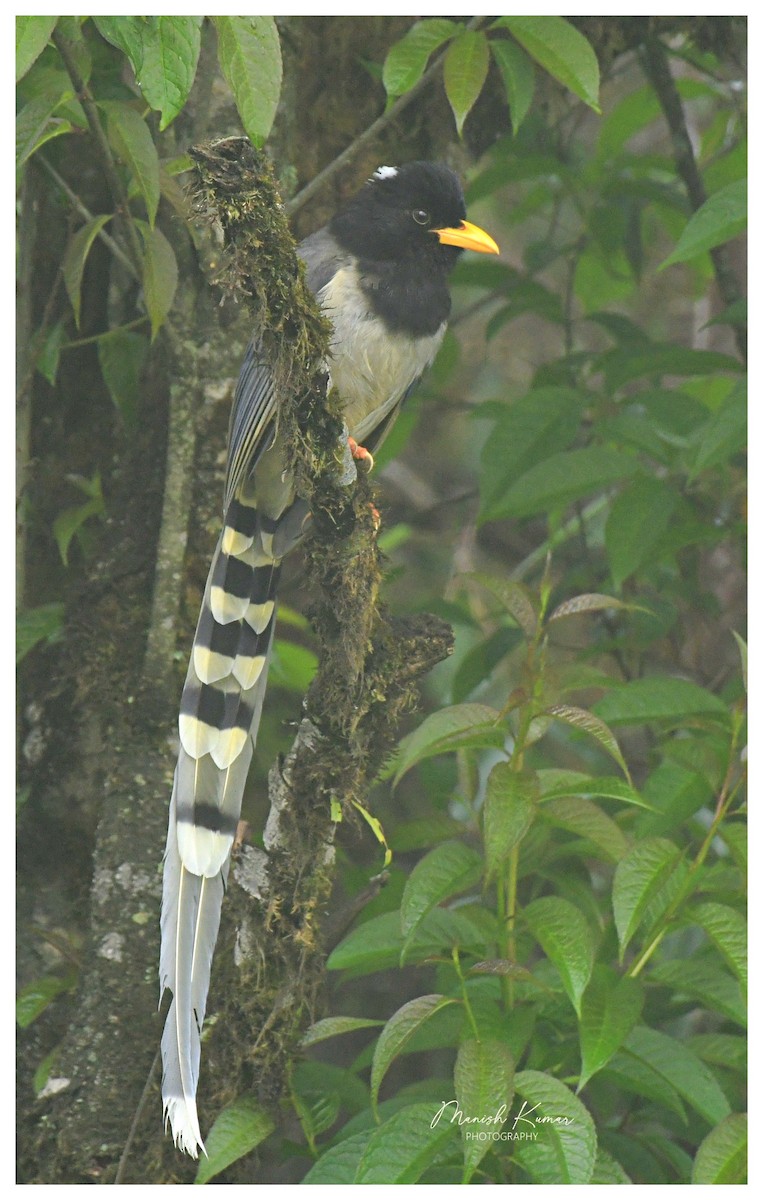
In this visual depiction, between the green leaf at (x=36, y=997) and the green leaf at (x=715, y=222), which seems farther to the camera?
the green leaf at (x=36, y=997)

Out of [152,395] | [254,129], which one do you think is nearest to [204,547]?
[152,395]

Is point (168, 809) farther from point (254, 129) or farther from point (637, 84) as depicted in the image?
point (637, 84)

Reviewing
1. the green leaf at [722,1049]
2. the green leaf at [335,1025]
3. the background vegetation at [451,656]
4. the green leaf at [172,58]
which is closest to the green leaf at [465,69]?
the background vegetation at [451,656]

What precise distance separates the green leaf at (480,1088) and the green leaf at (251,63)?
1253mm

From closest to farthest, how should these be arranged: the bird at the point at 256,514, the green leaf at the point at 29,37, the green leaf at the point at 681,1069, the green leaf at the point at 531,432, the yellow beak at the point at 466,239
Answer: the green leaf at the point at 29,37 → the green leaf at the point at 681,1069 → the bird at the point at 256,514 → the yellow beak at the point at 466,239 → the green leaf at the point at 531,432

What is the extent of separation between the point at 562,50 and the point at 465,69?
0.16m

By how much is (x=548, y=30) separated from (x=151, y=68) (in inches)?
27.9

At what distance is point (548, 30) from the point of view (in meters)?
2.05

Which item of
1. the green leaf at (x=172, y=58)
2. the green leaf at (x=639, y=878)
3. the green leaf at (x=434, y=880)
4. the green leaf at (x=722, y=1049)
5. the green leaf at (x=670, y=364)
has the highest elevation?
the green leaf at (x=172, y=58)

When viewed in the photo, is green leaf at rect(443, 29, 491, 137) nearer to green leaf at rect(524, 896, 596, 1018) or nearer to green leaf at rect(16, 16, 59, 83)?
green leaf at rect(16, 16, 59, 83)

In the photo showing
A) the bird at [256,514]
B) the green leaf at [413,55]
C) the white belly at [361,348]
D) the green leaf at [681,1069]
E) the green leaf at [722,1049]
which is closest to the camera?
the green leaf at [681,1069]

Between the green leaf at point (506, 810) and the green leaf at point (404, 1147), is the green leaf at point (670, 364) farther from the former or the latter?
the green leaf at point (404, 1147)

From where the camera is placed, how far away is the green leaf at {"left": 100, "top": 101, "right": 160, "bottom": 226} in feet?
6.05

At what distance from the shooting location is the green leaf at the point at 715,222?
1.97 meters
